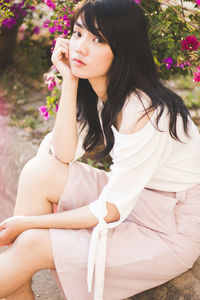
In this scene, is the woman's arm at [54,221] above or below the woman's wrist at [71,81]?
below

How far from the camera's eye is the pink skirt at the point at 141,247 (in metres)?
1.70

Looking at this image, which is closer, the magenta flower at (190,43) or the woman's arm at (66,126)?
the woman's arm at (66,126)

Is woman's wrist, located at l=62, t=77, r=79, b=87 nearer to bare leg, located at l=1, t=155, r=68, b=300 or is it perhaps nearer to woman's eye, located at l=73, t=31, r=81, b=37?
woman's eye, located at l=73, t=31, r=81, b=37

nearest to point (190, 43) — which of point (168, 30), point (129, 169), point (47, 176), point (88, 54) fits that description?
point (168, 30)

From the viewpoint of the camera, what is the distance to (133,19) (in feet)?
5.63

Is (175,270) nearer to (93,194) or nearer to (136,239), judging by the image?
(136,239)

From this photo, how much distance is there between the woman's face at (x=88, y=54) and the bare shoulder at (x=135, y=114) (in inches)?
6.9

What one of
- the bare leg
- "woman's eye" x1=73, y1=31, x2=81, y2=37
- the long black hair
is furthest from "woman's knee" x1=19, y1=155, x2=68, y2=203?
"woman's eye" x1=73, y1=31, x2=81, y2=37

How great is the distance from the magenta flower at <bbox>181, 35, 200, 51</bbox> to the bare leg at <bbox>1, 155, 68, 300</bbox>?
0.94m

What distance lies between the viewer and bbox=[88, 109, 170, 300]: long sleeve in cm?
167

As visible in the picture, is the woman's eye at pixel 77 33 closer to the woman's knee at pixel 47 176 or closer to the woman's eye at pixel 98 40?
the woman's eye at pixel 98 40

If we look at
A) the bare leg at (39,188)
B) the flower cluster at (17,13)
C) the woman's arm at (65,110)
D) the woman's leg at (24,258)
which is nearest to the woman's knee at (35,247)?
the woman's leg at (24,258)

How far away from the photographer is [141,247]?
174 cm

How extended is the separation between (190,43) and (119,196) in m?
0.99
